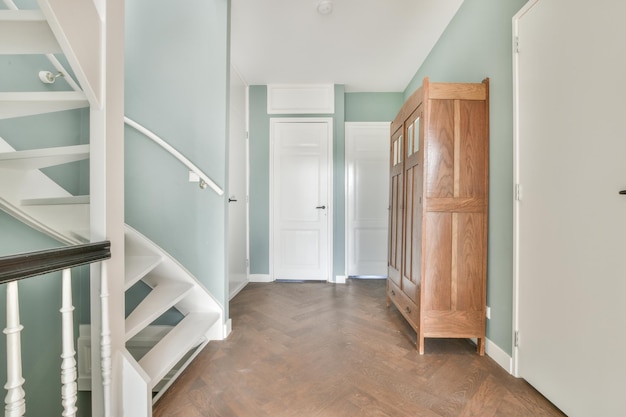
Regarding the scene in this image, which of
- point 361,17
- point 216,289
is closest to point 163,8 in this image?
point 361,17

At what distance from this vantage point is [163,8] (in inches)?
80.9

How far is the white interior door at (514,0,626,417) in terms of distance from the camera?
99cm

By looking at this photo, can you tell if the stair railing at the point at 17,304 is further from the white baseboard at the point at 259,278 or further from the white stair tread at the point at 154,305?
the white baseboard at the point at 259,278

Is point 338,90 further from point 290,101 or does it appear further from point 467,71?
point 467,71

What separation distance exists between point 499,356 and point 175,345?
2004 mm

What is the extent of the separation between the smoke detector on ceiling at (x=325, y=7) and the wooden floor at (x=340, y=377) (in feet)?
8.62

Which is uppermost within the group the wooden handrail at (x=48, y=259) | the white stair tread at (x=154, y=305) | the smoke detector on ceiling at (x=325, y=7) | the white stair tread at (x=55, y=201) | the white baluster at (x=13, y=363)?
the smoke detector on ceiling at (x=325, y=7)

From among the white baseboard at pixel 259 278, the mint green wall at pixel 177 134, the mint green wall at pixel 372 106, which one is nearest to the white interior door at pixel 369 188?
the mint green wall at pixel 372 106

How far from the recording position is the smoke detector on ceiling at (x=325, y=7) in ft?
6.74

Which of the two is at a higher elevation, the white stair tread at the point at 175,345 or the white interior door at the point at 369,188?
the white interior door at the point at 369,188

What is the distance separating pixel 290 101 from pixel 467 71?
214 cm

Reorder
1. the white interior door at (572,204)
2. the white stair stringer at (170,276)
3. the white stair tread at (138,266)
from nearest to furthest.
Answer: the white interior door at (572,204) → the white stair tread at (138,266) → the white stair stringer at (170,276)

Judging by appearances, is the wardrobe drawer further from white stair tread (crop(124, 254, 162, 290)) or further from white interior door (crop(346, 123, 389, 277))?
white stair tread (crop(124, 254, 162, 290))

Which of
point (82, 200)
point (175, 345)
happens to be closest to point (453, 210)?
point (175, 345)
